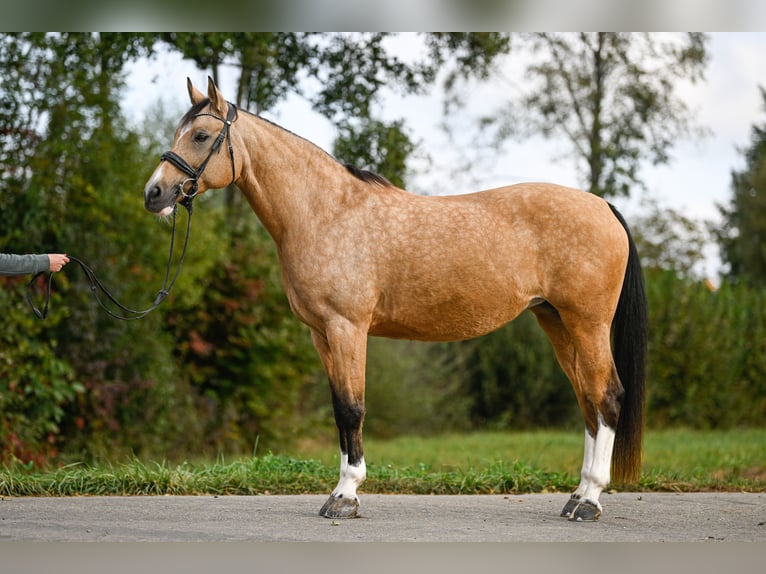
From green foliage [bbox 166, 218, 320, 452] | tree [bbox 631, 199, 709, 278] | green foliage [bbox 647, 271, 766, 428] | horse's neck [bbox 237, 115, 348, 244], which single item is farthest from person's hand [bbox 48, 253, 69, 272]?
tree [bbox 631, 199, 709, 278]

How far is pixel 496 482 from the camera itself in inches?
248

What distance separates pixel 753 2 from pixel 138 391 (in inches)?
287

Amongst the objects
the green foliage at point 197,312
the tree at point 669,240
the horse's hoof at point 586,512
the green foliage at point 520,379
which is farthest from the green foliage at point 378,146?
the tree at point 669,240

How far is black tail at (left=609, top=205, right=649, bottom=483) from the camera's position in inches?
208

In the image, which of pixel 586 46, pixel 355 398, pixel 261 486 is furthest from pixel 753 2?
pixel 586 46

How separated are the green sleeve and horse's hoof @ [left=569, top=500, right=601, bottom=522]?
10.9 feet

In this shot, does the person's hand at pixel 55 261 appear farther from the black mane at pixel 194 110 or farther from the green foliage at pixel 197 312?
the green foliage at pixel 197 312

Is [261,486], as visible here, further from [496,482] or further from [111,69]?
[111,69]

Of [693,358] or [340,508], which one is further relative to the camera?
[693,358]

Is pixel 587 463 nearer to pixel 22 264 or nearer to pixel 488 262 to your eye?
pixel 488 262

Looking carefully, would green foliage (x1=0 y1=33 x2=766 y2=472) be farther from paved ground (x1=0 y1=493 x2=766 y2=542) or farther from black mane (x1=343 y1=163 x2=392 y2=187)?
black mane (x1=343 y1=163 x2=392 y2=187)

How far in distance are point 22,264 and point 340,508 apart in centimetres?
222

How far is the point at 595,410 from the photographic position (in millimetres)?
5184

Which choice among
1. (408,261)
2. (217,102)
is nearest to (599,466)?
(408,261)
